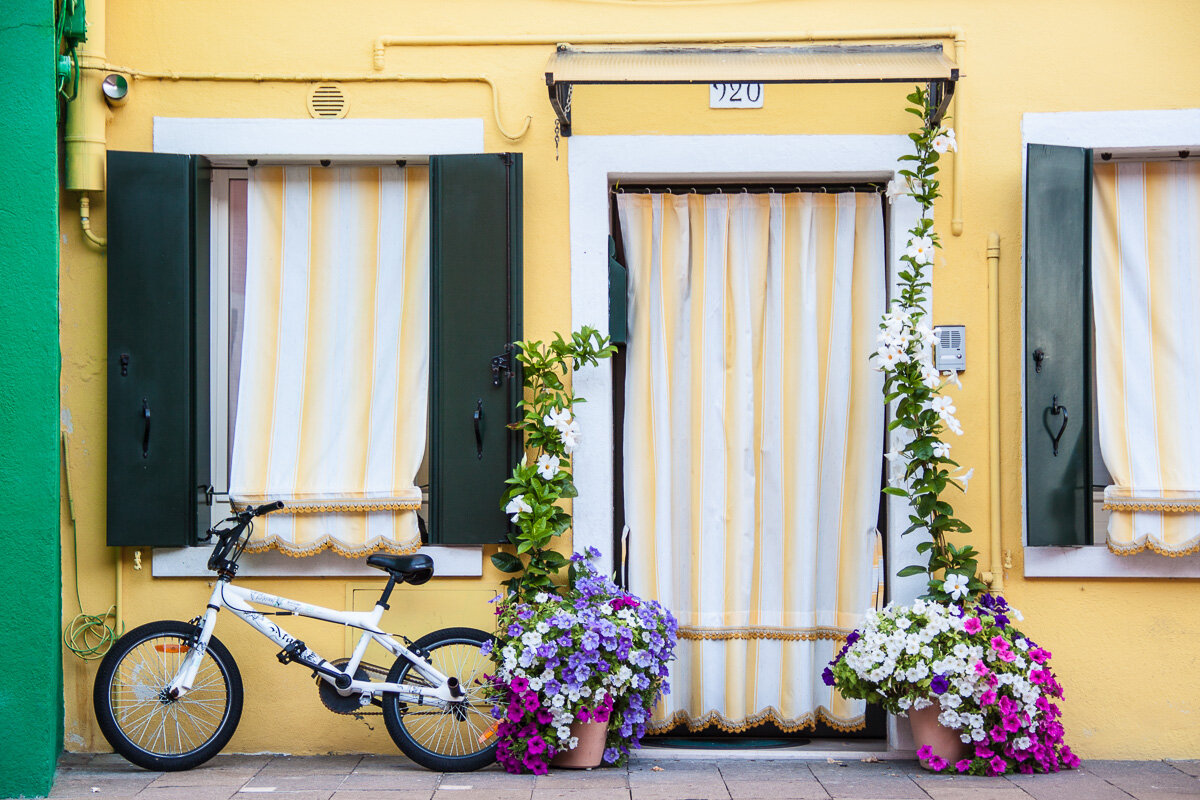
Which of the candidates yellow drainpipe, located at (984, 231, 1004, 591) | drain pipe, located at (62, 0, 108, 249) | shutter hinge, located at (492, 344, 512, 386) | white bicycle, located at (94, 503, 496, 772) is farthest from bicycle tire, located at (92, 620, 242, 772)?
yellow drainpipe, located at (984, 231, 1004, 591)

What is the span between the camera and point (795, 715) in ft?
16.6

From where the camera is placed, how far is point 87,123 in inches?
193

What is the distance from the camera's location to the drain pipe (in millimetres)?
4887

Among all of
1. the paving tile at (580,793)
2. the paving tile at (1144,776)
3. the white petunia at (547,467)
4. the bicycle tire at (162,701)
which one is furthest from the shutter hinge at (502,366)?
the paving tile at (1144,776)

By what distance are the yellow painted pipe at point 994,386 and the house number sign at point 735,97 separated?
1.32m

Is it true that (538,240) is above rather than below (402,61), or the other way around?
below

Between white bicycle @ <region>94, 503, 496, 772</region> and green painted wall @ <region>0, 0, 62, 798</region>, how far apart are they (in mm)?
312

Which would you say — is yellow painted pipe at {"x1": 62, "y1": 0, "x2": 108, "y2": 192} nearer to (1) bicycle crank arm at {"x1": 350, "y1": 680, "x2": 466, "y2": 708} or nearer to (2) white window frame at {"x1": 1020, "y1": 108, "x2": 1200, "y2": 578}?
(1) bicycle crank arm at {"x1": 350, "y1": 680, "x2": 466, "y2": 708}

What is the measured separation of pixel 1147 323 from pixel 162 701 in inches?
192

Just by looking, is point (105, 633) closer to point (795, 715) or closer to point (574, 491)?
point (574, 491)

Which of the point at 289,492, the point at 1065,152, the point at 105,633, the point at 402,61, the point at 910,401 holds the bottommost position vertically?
the point at 105,633

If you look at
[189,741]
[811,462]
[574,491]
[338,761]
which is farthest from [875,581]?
[189,741]

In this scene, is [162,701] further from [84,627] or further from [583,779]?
[583,779]

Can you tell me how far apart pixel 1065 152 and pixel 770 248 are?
143 cm
